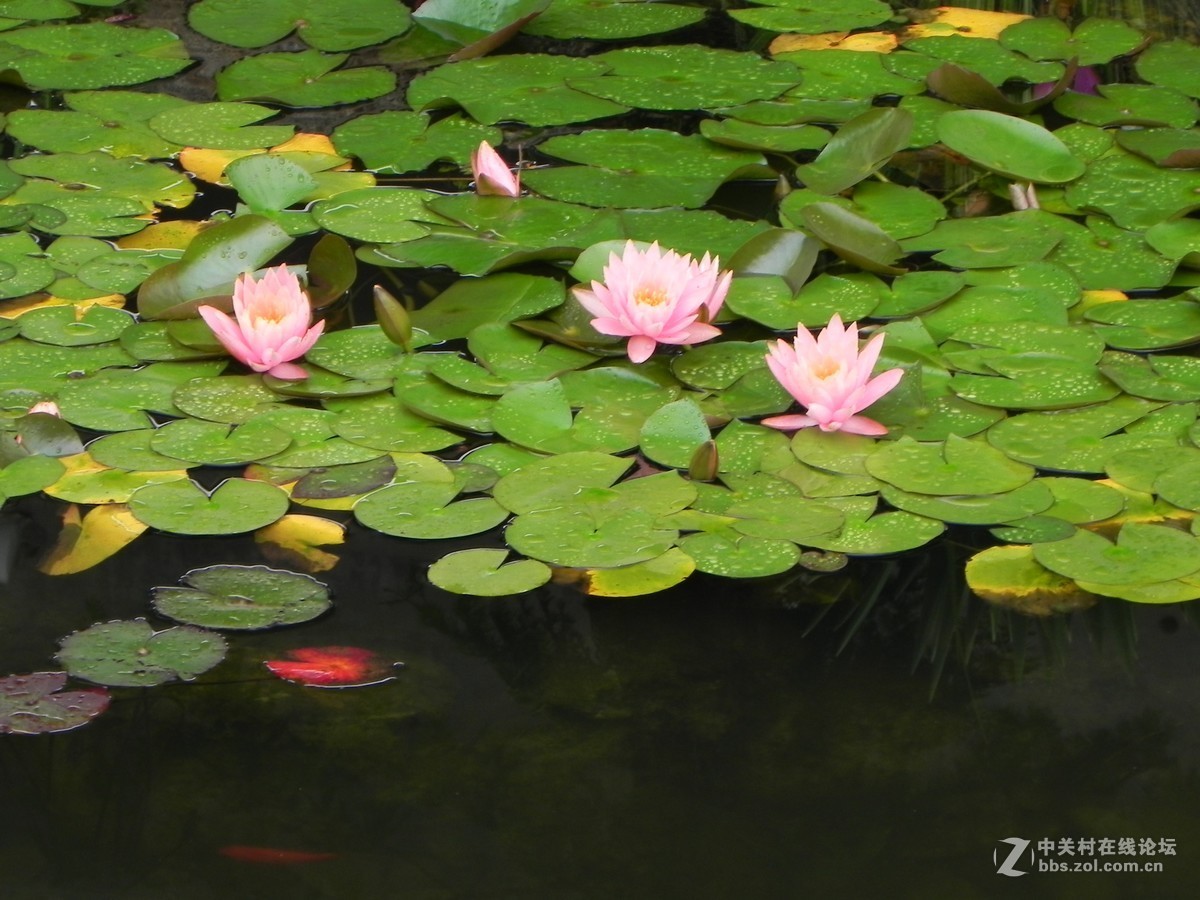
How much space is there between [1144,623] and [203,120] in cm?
205

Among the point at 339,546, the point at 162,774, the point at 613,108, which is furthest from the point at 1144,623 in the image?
the point at 613,108

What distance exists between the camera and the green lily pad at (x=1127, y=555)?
1.72 meters

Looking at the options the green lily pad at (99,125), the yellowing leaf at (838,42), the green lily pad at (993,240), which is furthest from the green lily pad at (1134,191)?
the green lily pad at (99,125)

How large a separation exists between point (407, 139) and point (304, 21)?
665mm

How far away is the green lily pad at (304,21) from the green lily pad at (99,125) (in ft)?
1.08

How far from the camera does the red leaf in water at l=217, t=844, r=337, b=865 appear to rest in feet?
4.66

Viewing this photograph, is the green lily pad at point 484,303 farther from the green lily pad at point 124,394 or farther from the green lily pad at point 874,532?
the green lily pad at point 874,532

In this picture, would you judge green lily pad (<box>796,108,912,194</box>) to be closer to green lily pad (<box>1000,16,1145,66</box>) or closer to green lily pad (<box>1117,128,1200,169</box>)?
green lily pad (<box>1117,128,1200,169</box>)

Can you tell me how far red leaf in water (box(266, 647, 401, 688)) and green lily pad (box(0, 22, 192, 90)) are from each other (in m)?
1.82

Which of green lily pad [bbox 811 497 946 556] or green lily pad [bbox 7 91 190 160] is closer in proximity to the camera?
green lily pad [bbox 811 497 946 556]

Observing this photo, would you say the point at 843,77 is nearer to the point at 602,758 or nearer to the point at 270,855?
the point at 602,758

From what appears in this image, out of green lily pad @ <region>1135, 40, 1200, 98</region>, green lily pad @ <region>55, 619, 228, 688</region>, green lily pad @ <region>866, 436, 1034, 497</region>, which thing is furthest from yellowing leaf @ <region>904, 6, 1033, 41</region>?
green lily pad @ <region>55, 619, 228, 688</region>

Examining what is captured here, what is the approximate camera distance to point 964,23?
3320mm

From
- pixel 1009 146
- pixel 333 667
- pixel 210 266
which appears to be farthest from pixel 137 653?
pixel 1009 146
